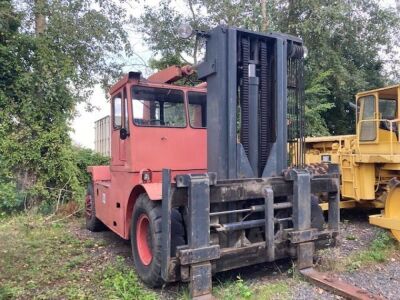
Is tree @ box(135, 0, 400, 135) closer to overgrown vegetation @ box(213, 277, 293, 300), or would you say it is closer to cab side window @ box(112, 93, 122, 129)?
cab side window @ box(112, 93, 122, 129)

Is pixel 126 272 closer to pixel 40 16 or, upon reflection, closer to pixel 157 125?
pixel 157 125

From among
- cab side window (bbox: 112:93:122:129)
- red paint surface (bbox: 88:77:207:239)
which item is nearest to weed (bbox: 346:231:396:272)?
red paint surface (bbox: 88:77:207:239)

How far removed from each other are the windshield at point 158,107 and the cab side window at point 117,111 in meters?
0.35

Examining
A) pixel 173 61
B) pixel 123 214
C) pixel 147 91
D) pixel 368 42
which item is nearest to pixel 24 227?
pixel 123 214

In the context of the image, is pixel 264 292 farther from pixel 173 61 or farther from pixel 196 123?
pixel 173 61

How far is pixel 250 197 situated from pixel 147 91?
2.11 metres

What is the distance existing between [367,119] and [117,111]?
4721 millimetres

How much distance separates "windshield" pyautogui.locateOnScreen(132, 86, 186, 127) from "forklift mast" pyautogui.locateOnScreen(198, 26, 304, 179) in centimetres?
102

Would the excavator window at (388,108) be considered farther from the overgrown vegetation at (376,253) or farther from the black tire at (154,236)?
the black tire at (154,236)

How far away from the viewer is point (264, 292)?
3590 mm

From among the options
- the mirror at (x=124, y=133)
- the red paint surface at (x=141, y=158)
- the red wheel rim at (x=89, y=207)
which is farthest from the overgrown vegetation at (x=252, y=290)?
the red wheel rim at (x=89, y=207)

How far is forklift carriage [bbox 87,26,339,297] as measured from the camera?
3.47m

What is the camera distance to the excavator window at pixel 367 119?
22.6ft

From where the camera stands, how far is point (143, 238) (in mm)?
4234
